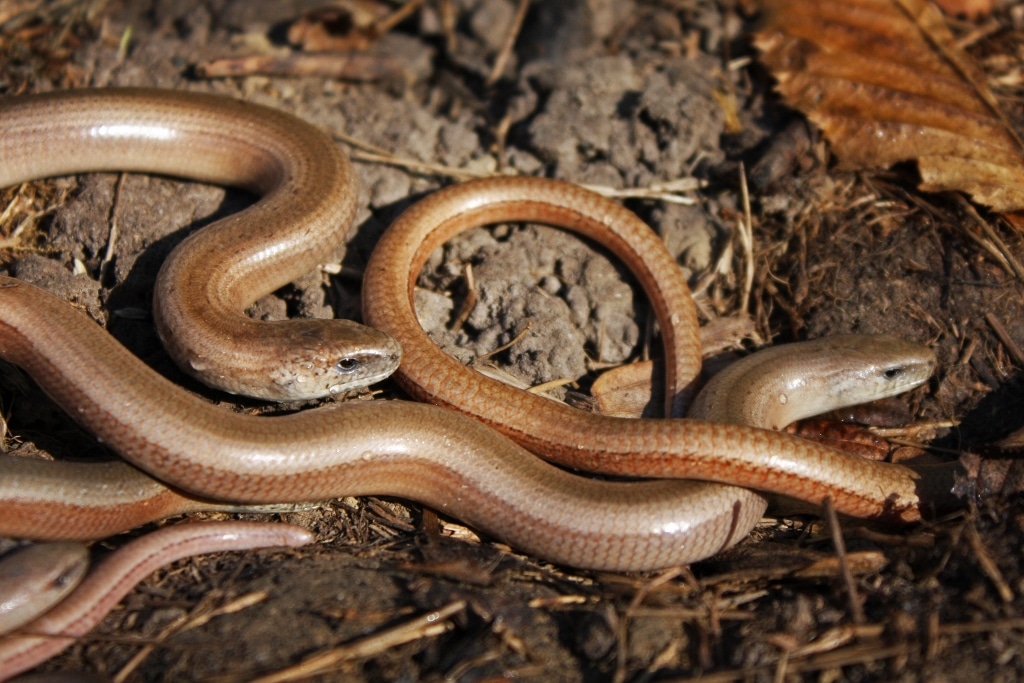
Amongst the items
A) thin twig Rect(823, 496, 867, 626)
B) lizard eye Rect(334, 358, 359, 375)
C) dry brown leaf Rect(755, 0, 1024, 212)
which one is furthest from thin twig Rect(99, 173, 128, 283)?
dry brown leaf Rect(755, 0, 1024, 212)

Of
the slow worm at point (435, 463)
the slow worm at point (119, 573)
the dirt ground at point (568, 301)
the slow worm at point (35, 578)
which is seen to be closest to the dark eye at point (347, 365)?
the slow worm at point (435, 463)

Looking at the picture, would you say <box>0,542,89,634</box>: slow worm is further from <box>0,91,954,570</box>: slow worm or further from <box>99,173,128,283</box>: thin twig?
<box>99,173,128,283</box>: thin twig

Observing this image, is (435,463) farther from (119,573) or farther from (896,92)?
(896,92)

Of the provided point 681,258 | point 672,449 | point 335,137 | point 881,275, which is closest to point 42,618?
point 672,449

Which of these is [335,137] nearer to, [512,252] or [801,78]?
[512,252]

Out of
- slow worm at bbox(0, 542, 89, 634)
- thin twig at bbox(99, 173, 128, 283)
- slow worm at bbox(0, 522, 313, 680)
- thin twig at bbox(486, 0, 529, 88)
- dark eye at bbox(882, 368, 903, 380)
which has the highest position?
thin twig at bbox(486, 0, 529, 88)
